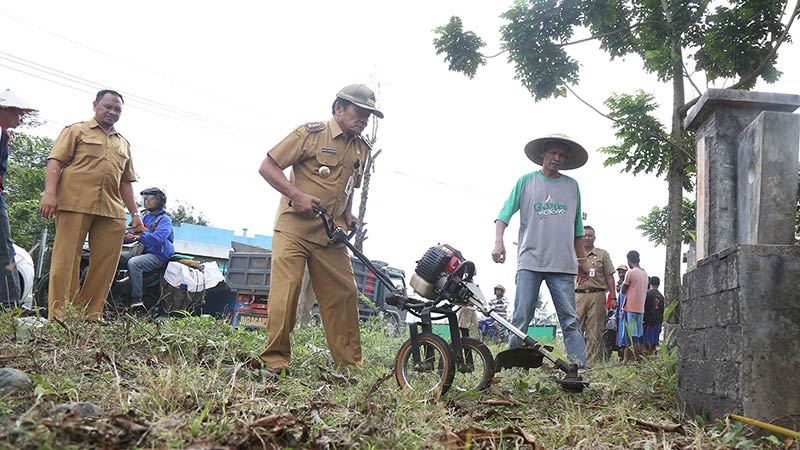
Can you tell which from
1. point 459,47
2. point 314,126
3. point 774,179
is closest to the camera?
point 774,179

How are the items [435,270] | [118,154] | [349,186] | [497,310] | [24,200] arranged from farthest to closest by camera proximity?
[24,200], [497,310], [118,154], [349,186], [435,270]

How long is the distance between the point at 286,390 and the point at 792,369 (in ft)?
7.92

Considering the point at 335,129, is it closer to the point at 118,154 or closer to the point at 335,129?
the point at 335,129

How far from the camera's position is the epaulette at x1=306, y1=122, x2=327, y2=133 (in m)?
4.37

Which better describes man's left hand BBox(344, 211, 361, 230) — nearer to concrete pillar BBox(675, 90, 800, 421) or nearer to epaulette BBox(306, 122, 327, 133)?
epaulette BBox(306, 122, 327, 133)

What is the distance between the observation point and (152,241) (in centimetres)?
736

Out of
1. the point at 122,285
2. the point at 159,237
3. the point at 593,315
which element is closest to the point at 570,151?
the point at 593,315

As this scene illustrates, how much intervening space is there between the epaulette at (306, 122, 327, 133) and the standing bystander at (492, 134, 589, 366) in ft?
5.49

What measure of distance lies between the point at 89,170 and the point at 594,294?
6370 mm

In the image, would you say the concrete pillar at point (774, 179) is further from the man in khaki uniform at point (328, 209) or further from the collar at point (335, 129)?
the collar at point (335, 129)

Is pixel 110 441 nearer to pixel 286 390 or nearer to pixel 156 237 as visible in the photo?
pixel 286 390

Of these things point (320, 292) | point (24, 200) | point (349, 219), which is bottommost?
point (320, 292)

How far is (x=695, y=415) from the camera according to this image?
3.24 meters

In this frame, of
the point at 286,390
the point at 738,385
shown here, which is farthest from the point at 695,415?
the point at 286,390
